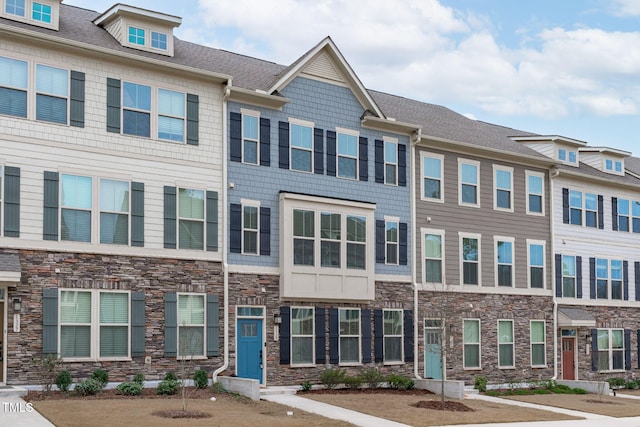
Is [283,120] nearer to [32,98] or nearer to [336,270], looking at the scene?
[336,270]

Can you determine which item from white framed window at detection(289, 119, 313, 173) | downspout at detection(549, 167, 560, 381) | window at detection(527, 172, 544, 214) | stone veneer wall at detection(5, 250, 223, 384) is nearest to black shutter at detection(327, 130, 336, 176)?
white framed window at detection(289, 119, 313, 173)

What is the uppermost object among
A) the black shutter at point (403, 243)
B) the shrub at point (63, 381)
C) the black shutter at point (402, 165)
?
the black shutter at point (402, 165)

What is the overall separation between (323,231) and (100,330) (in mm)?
8419

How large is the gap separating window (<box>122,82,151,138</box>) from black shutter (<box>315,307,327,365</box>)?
8.31 m

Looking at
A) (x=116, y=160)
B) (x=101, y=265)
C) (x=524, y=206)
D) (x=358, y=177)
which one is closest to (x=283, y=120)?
(x=358, y=177)

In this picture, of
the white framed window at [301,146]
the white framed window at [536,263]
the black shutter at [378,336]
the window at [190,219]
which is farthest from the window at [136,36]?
the white framed window at [536,263]

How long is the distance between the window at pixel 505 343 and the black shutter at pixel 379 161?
8.26m

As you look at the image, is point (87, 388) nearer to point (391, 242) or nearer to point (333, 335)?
point (333, 335)

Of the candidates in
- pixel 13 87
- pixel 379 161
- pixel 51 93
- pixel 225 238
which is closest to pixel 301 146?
pixel 379 161

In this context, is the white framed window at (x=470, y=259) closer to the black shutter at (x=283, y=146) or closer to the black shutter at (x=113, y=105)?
the black shutter at (x=283, y=146)

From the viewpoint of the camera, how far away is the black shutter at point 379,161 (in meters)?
32.1

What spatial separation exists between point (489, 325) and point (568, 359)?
558cm

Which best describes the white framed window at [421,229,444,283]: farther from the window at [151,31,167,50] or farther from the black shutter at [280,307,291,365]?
the window at [151,31,167,50]

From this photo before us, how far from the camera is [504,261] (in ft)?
119
